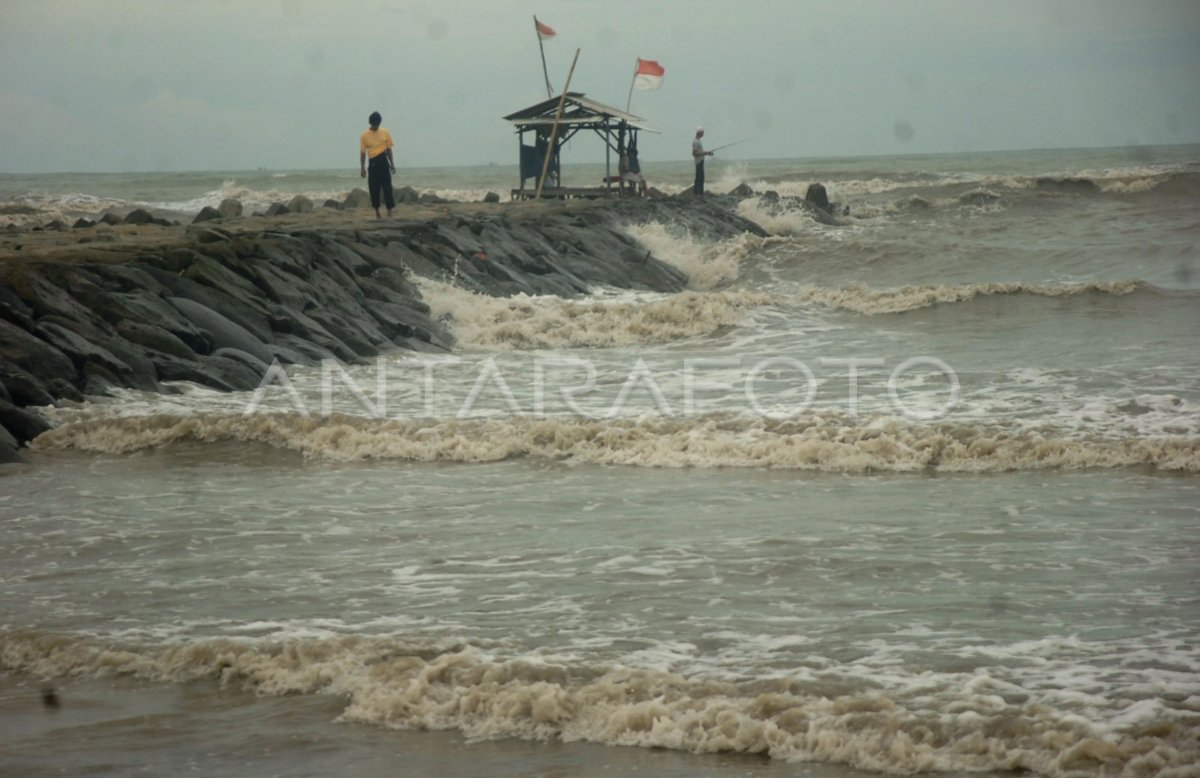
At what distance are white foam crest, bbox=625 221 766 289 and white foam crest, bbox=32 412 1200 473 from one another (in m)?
15.8

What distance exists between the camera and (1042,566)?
7465 mm

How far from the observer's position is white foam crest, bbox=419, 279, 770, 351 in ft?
59.2

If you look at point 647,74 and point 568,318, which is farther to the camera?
point 647,74

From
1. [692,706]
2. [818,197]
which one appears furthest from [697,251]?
[692,706]

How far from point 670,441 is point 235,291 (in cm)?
663

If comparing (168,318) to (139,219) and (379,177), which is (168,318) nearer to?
(379,177)

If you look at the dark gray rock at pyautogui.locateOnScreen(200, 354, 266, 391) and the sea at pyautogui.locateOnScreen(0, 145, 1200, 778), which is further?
the dark gray rock at pyautogui.locateOnScreen(200, 354, 266, 391)

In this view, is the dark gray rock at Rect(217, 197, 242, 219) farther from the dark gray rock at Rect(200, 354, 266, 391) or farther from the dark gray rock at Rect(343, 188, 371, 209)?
the dark gray rock at Rect(200, 354, 266, 391)

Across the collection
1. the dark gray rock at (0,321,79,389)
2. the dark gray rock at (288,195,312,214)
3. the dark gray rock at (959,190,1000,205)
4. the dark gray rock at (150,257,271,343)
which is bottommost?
the dark gray rock at (0,321,79,389)

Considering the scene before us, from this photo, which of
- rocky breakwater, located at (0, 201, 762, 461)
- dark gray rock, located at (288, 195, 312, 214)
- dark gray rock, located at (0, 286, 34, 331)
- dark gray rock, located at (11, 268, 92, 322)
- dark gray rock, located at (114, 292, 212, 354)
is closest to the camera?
A: dark gray rock, located at (0, 286, 34, 331)

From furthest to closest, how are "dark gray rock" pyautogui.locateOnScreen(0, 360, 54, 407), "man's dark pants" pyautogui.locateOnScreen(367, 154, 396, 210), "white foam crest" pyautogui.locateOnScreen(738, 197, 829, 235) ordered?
"white foam crest" pyautogui.locateOnScreen(738, 197, 829, 235) < "man's dark pants" pyautogui.locateOnScreen(367, 154, 396, 210) < "dark gray rock" pyautogui.locateOnScreen(0, 360, 54, 407)

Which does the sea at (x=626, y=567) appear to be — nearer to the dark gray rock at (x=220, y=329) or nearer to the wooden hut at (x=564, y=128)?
the dark gray rock at (x=220, y=329)

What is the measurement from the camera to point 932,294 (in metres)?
21.1

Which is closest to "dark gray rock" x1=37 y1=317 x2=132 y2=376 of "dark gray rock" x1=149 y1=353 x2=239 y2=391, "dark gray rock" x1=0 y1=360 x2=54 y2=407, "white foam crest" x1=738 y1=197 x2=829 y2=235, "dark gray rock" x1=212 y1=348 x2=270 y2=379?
"dark gray rock" x1=149 y1=353 x2=239 y2=391
